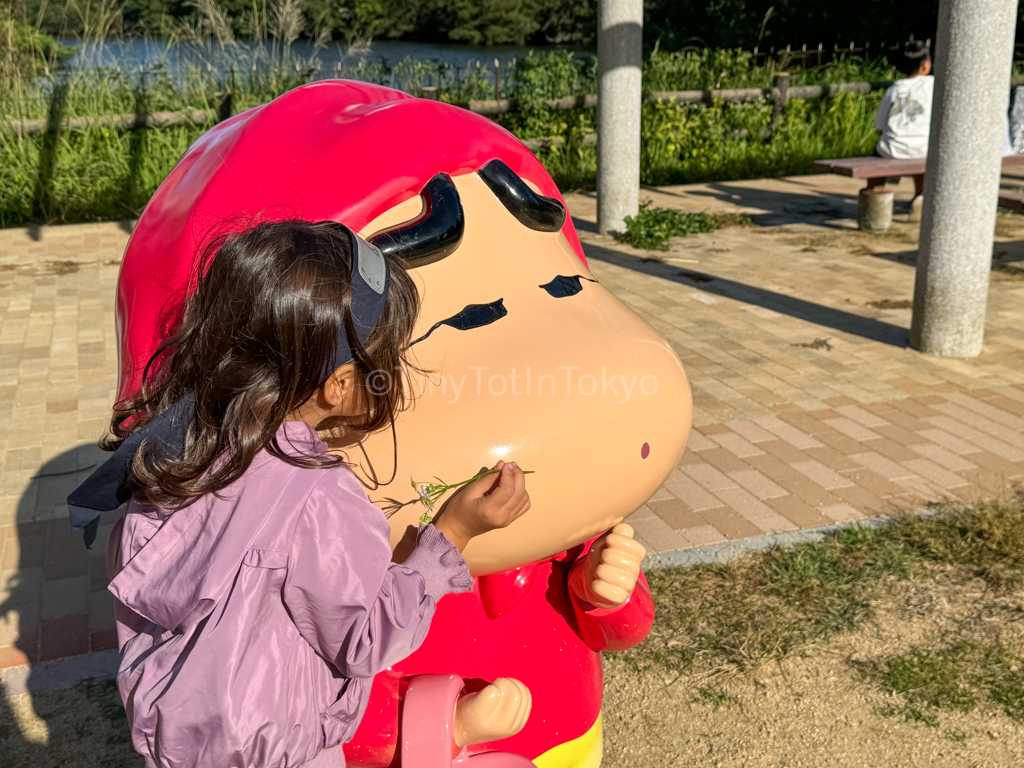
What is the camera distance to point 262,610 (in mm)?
1299

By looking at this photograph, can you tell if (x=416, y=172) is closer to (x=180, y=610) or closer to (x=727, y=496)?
(x=180, y=610)

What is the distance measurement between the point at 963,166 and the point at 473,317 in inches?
155

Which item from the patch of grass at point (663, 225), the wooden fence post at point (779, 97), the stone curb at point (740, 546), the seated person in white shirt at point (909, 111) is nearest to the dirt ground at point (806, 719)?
the stone curb at point (740, 546)

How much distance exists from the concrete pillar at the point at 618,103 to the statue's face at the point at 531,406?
6070 mm

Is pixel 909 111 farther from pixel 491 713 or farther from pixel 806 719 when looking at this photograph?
pixel 491 713

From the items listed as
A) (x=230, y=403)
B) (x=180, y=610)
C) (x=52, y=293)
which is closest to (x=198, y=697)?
(x=180, y=610)

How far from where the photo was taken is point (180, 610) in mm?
1307

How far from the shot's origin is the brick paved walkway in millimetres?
3486

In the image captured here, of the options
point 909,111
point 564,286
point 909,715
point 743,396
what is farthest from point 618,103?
point 564,286

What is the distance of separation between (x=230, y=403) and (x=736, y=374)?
4023 mm

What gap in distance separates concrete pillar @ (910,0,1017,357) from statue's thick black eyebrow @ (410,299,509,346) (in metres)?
3.90

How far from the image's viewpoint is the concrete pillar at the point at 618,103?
734 cm

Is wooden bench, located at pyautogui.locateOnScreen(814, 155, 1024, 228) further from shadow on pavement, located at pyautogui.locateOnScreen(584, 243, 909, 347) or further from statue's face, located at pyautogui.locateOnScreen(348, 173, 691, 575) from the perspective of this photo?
statue's face, located at pyautogui.locateOnScreen(348, 173, 691, 575)

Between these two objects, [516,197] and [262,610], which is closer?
[262,610]
